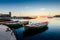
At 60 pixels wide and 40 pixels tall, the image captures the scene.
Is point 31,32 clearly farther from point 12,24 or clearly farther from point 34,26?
point 12,24

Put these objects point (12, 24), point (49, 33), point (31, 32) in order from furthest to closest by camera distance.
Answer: point (31, 32), point (49, 33), point (12, 24)

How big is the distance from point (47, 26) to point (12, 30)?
1.38 meters

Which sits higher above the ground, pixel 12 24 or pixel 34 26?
pixel 12 24

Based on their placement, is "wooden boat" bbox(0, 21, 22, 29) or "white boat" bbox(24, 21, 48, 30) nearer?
"wooden boat" bbox(0, 21, 22, 29)

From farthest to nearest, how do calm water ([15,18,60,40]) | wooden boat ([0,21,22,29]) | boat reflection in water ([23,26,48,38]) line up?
boat reflection in water ([23,26,48,38])
calm water ([15,18,60,40])
wooden boat ([0,21,22,29])

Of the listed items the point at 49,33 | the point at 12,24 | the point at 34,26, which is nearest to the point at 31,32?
the point at 34,26

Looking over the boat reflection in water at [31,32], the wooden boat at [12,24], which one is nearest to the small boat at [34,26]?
the boat reflection in water at [31,32]

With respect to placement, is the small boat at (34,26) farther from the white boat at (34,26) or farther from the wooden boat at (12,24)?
the wooden boat at (12,24)

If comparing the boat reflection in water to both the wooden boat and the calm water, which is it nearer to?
the calm water

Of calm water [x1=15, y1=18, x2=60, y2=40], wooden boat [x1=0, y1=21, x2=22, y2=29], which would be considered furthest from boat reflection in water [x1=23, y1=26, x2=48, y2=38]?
wooden boat [x1=0, y1=21, x2=22, y2=29]

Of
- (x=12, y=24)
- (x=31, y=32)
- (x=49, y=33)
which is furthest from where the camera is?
(x=31, y=32)

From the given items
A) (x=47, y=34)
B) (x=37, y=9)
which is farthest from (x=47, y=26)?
(x=37, y=9)

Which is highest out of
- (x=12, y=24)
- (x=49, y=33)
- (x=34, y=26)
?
(x=12, y=24)

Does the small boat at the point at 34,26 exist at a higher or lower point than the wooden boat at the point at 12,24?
lower
